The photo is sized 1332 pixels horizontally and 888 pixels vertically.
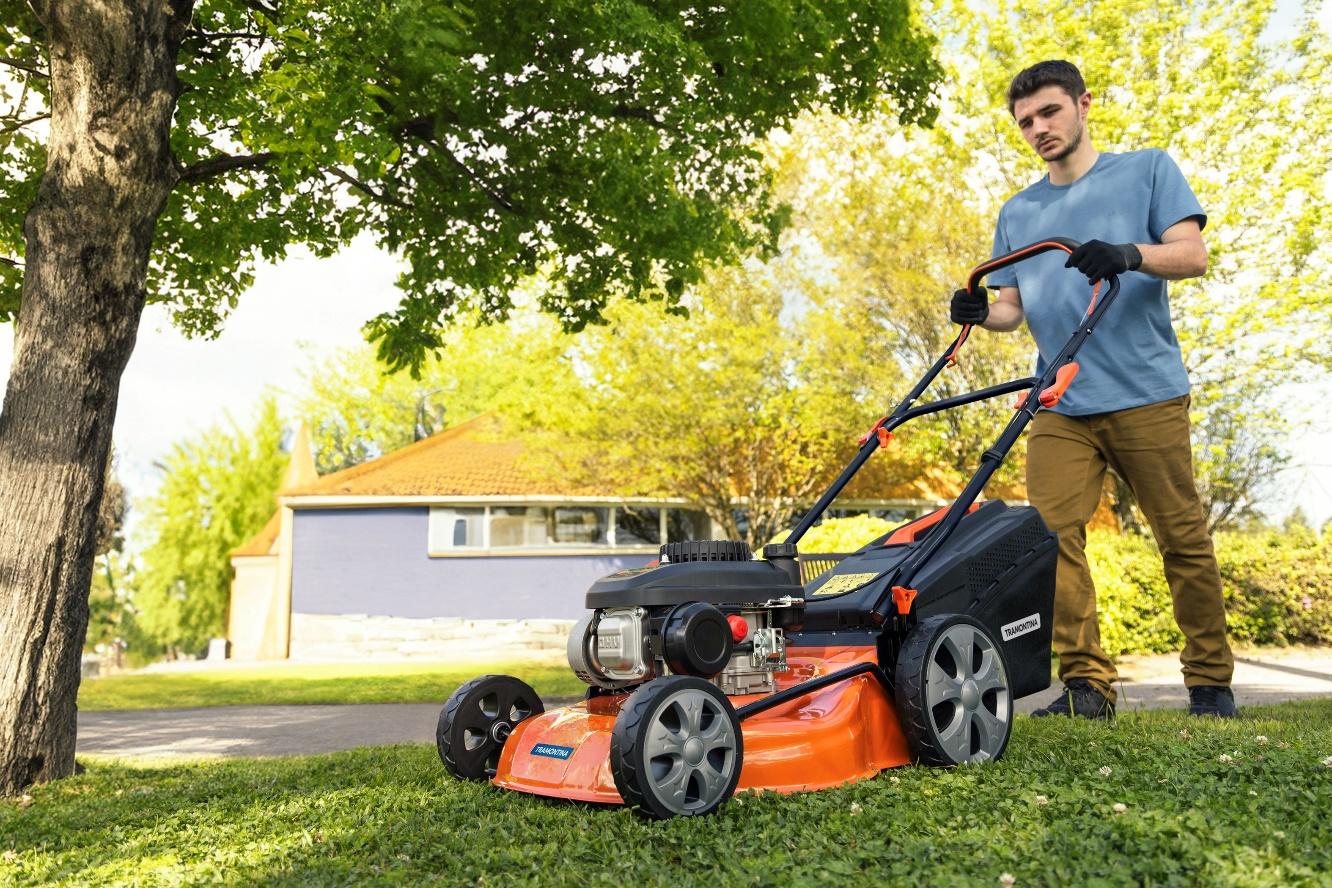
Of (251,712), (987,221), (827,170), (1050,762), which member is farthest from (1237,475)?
(1050,762)

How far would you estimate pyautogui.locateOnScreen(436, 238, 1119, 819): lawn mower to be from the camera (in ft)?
10.3

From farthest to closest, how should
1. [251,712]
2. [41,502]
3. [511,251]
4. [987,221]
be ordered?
1. [987,221]
2. [251,712]
3. [511,251]
4. [41,502]

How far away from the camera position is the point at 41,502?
199 inches

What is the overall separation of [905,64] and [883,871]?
8.41m

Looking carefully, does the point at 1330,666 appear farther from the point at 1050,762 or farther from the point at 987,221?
the point at 1050,762

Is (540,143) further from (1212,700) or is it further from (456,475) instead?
(456,475)

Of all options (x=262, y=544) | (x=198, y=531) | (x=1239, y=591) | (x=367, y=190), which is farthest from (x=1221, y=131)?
(x=198, y=531)

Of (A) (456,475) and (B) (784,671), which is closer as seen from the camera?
(B) (784,671)

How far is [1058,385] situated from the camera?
4.05 meters

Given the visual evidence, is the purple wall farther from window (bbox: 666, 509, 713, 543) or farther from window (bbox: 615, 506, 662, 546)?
window (bbox: 666, 509, 713, 543)

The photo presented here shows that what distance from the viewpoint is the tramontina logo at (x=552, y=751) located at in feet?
11.2

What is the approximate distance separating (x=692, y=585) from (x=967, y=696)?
99 cm

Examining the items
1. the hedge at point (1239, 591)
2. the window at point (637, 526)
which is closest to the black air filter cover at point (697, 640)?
the hedge at point (1239, 591)

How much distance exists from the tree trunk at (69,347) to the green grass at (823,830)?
0.93m
